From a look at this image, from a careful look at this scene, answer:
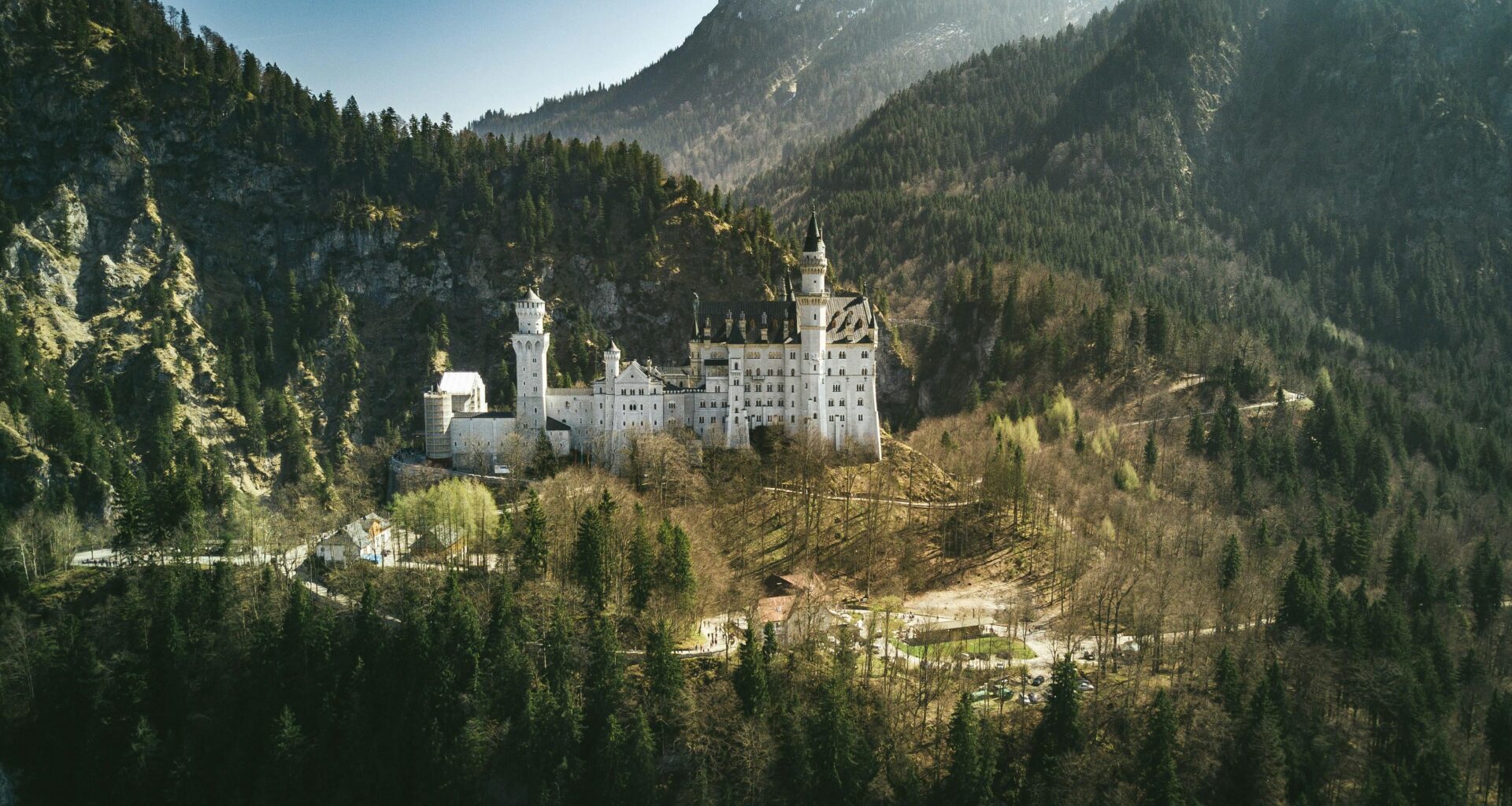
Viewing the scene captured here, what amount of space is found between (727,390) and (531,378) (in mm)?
16715

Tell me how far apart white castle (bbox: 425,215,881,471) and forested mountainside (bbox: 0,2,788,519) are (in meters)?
35.0

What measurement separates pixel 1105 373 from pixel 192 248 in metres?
113

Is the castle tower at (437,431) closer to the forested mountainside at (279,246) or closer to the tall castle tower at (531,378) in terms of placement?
the tall castle tower at (531,378)

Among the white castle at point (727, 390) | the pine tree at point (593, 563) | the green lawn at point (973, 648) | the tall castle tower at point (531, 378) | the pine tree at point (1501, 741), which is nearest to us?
the pine tree at point (1501, 741)

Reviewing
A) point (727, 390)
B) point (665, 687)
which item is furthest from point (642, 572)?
point (727, 390)

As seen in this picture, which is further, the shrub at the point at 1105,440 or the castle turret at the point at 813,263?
the shrub at the point at 1105,440

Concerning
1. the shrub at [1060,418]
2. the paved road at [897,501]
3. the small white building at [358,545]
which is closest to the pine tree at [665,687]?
the small white building at [358,545]

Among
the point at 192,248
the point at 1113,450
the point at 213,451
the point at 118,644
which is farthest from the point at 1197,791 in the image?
the point at 192,248

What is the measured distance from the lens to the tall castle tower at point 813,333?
94312mm

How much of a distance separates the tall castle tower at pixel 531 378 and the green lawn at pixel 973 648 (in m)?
38.9

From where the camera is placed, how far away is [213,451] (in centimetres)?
11869

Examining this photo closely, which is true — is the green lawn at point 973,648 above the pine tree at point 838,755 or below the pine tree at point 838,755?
above

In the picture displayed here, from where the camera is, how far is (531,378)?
9531 centimetres

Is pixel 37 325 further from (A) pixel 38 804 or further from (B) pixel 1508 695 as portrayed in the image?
(B) pixel 1508 695
